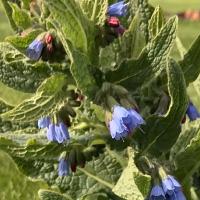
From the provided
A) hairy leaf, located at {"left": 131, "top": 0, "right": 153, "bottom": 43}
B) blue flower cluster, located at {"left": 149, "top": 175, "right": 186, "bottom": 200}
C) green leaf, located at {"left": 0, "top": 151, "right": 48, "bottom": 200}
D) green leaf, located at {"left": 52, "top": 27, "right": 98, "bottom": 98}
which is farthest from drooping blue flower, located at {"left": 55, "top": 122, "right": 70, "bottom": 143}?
green leaf, located at {"left": 0, "top": 151, "right": 48, "bottom": 200}

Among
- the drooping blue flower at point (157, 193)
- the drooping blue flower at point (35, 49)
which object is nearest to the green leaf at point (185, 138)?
the drooping blue flower at point (157, 193)

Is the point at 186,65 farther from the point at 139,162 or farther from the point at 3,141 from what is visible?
the point at 3,141

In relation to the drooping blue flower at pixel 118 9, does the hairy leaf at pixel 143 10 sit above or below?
below

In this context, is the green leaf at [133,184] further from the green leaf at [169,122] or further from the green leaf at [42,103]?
the green leaf at [42,103]

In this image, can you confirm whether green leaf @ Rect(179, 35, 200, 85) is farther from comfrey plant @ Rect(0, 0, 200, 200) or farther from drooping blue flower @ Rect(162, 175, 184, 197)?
drooping blue flower @ Rect(162, 175, 184, 197)

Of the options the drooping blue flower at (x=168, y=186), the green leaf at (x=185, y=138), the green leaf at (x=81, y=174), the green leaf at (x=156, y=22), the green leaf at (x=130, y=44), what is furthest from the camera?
the green leaf at (x=81, y=174)

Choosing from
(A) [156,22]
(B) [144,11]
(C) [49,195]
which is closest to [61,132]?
(C) [49,195]

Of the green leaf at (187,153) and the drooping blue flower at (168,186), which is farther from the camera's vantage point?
the green leaf at (187,153)

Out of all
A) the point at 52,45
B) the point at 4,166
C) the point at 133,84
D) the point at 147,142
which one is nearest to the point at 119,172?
the point at 147,142

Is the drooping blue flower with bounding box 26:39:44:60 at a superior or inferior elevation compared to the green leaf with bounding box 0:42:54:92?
superior
